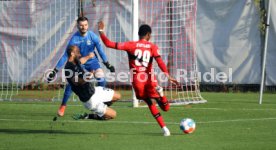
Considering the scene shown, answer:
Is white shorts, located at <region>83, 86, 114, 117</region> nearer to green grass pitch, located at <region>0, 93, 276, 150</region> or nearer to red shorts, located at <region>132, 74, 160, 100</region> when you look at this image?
green grass pitch, located at <region>0, 93, 276, 150</region>

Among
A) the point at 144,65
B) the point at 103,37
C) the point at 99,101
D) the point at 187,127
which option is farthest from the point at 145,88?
the point at 103,37

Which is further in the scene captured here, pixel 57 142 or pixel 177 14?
pixel 177 14

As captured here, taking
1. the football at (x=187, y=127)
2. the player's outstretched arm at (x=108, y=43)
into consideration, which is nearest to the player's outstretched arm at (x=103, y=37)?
the player's outstretched arm at (x=108, y=43)

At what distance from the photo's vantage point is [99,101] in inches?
515

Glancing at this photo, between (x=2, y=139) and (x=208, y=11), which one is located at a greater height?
(x=208, y=11)

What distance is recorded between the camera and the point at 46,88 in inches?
1006

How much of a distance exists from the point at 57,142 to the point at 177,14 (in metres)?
10.7

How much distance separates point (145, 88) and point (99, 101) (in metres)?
0.89

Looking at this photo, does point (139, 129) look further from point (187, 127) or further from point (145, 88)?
point (187, 127)

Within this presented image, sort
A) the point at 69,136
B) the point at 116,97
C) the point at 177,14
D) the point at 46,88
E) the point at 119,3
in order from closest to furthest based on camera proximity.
A: the point at 69,136
the point at 116,97
the point at 177,14
the point at 119,3
the point at 46,88

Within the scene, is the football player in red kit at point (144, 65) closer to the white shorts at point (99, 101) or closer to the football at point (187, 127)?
the football at point (187, 127)

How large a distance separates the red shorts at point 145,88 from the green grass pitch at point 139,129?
0.63 meters

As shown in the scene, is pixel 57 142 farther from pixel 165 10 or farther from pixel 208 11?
pixel 208 11

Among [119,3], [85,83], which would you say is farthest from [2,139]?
[119,3]
